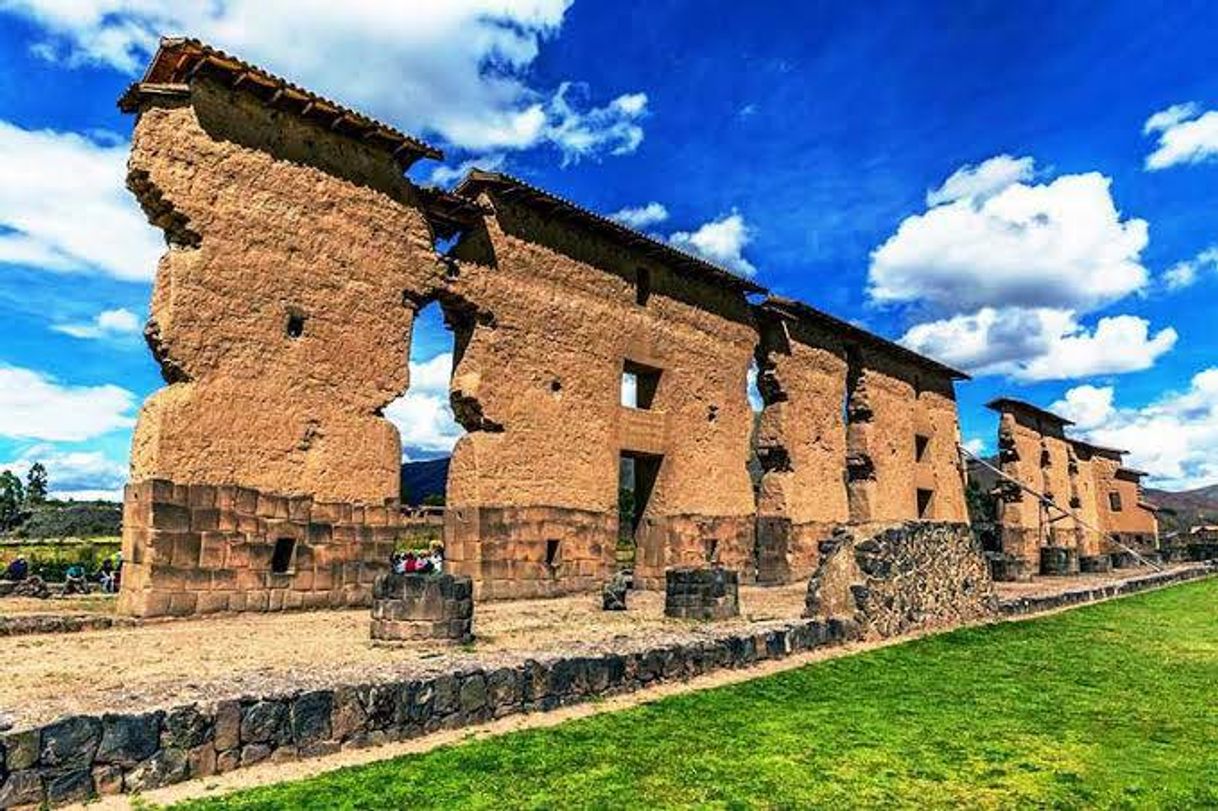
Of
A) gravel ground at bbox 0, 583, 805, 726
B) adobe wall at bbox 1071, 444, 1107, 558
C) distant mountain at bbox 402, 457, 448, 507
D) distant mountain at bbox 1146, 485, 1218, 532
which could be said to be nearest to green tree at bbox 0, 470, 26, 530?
distant mountain at bbox 402, 457, 448, 507

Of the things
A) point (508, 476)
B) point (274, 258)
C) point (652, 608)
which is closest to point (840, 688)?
point (652, 608)

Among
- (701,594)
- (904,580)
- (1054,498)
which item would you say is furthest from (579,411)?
(1054,498)

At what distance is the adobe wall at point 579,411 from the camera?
16.4 metres

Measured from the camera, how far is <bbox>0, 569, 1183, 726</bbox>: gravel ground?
6.26m

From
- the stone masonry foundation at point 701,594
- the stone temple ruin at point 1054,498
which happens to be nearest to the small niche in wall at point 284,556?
the stone masonry foundation at point 701,594

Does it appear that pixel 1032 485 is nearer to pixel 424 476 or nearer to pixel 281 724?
pixel 281 724

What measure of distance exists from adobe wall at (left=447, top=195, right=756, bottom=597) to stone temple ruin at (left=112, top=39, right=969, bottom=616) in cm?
5

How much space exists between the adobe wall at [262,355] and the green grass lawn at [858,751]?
7.64 metres

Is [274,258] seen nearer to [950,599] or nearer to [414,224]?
[414,224]

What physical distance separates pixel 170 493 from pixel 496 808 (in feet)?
29.7

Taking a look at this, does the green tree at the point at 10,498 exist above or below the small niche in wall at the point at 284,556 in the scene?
above

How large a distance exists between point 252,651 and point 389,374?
6634mm

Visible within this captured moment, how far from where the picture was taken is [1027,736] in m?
7.11

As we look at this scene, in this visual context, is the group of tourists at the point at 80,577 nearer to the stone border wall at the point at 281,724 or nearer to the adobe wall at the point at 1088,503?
the stone border wall at the point at 281,724
